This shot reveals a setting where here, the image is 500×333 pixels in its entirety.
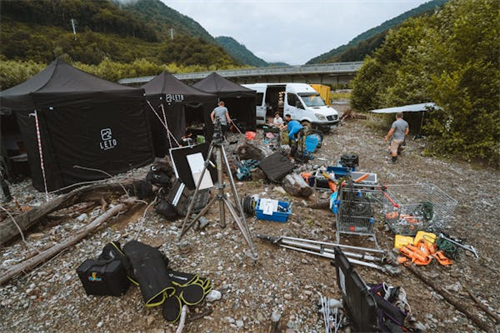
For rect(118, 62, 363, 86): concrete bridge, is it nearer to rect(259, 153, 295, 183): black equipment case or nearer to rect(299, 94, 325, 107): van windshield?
rect(299, 94, 325, 107): van windshield

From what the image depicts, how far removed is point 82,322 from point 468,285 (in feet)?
15.8

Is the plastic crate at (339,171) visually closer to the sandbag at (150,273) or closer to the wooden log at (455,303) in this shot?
the wooden log at (455,303)

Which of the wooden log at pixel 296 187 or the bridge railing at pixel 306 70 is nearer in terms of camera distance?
the wooden log at pixel 296 187

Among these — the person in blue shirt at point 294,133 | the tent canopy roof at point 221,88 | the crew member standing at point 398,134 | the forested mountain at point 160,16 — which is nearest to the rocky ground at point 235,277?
the person in blue shirt at point 294,133

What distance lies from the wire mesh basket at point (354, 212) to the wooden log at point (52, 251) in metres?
4.17

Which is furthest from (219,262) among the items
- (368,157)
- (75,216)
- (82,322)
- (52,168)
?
(368,157)

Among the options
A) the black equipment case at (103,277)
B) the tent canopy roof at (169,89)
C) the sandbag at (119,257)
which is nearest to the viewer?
the black equipment case at (103,277)

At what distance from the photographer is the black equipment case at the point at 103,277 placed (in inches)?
98.6

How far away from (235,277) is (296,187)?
2.77 metres

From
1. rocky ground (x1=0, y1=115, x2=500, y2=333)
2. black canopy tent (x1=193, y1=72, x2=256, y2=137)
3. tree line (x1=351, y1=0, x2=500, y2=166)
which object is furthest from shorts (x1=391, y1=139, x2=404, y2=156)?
black canopy tent (x1=193, y1=72, x2=256, y2=137)

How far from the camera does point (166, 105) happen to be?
798cm

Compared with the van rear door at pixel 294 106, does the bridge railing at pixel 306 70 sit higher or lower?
higher

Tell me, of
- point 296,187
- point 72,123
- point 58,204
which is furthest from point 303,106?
point 58,204

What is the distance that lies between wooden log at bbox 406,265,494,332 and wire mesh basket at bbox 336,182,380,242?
804 mm
